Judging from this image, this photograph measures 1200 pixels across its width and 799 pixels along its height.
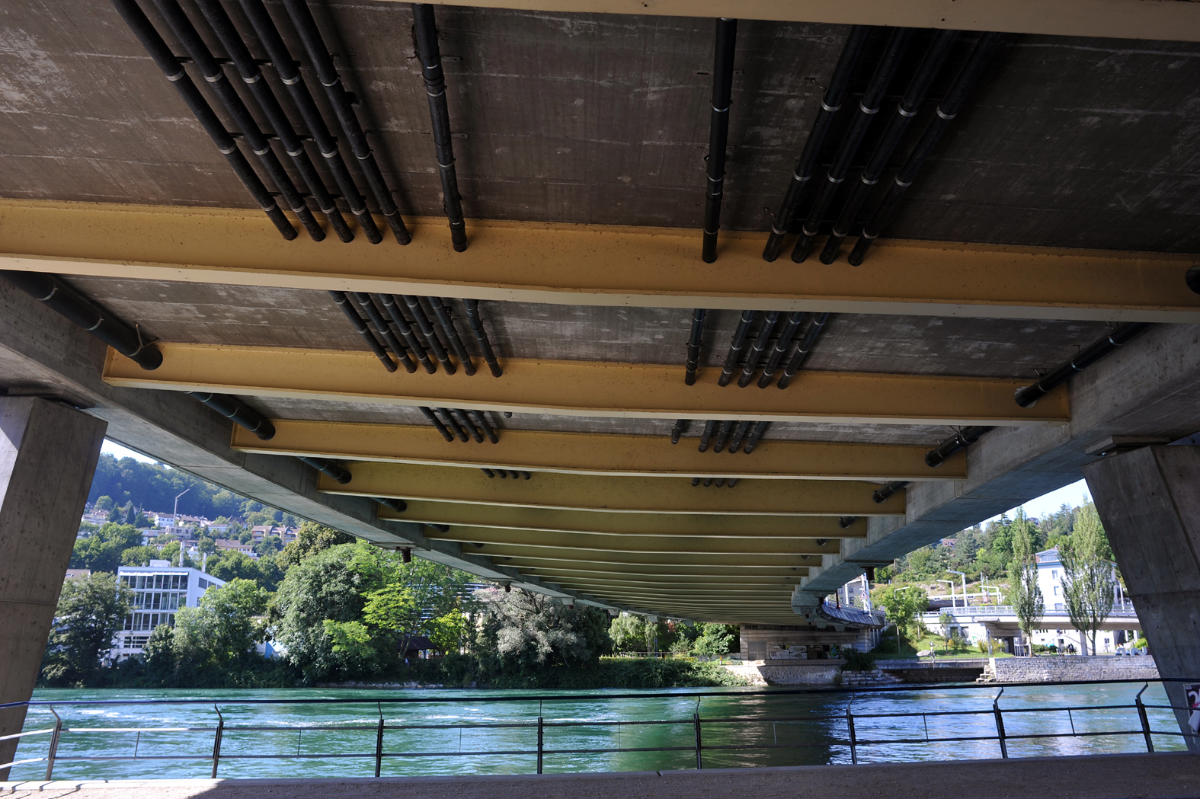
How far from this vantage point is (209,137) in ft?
23.2

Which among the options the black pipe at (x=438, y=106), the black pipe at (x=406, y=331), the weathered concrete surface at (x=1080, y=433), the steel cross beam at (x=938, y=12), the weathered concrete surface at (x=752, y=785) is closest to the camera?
the steel cross beam at (x=938, y=12)

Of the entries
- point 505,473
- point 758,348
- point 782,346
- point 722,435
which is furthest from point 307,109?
point 505,473

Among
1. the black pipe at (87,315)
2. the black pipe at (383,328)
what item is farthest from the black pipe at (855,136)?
the black pipe at (87,315)

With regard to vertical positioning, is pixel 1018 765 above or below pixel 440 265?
below

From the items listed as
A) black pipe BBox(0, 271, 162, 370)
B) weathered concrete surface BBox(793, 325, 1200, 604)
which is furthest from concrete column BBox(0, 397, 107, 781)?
weathered concrete surface BBox(793, 325, 1200, 604)

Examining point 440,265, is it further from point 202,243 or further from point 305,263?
point 202,243

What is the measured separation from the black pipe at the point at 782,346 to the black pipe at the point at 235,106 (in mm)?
5292

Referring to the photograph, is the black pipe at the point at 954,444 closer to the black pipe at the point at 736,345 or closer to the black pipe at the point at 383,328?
the black pipe at the point at 736,345

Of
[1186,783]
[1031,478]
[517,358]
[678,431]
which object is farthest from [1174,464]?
[517,358]

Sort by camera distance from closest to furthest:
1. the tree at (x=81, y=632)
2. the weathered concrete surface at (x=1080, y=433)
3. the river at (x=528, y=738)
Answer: the weathered concrete surface at (x=1080, y=433) → the river at (x=528, y=738) → the tree at (x=81, y=632)

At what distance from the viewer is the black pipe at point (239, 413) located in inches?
515

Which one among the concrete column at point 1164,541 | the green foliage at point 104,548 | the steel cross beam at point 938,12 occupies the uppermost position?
the green foliage at point 104,548

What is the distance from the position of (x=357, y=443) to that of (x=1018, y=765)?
37.3 feet

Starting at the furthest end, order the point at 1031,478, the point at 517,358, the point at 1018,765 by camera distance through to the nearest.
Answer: the point at 1031,478 < the point at 517,358 < the point at 1018,765
